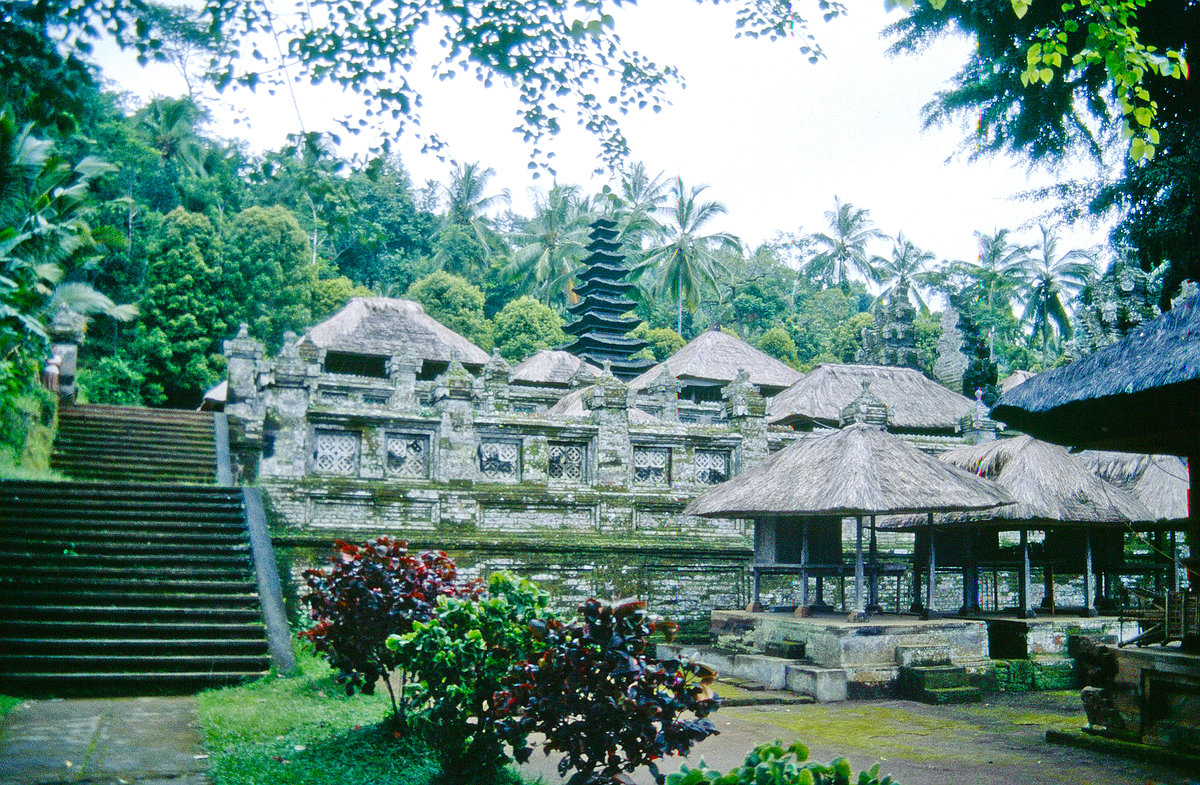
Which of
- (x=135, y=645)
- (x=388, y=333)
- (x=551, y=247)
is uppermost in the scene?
(x=551, y=247)

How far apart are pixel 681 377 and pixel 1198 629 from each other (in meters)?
25.8

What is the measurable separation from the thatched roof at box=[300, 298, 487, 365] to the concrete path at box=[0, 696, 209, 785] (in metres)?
22.9

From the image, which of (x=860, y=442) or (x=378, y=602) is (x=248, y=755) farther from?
(x=860, y=442)

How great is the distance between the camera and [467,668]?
5547 mm

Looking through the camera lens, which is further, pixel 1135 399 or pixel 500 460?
pixel 500 460

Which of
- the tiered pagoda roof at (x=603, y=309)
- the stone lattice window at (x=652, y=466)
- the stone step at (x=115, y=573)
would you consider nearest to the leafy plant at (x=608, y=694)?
the stone step at (x=115, y=573)

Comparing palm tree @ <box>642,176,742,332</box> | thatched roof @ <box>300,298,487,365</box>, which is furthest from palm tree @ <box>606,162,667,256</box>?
thatched roof @ <box>300,298,487,365</box>

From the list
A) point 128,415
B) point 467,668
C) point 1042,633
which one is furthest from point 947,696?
point 128,415

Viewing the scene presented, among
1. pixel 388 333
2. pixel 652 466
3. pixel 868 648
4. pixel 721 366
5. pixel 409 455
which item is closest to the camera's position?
pixel 868 648

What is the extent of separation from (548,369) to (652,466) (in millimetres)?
18909

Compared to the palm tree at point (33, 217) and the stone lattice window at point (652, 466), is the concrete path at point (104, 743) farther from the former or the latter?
the stone lattice window at point (652, 466)

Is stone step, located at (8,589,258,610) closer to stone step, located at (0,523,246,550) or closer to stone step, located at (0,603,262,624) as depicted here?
stone step, located at (0,603,262,624)

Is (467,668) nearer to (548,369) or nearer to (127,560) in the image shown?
(127,560)

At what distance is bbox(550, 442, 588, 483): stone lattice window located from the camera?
46.6ft
